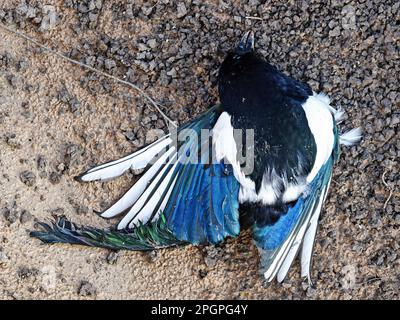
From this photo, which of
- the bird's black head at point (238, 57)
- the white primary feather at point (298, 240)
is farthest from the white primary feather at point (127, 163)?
the white primary feather at point (298, 240)

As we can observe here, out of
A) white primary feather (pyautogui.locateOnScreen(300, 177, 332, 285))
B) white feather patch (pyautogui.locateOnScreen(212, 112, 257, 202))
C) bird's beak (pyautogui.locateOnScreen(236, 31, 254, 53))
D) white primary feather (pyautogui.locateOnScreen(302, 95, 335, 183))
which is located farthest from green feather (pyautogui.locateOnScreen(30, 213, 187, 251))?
bird's beak (pyautogui.locateOnScreen(236, 31, 254, 53))

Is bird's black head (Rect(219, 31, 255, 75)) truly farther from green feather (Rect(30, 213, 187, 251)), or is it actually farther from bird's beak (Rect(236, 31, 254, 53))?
green feather (Rect(30, 213, 187, 251))

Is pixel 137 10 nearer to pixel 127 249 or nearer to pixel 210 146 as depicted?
pixel 210 146

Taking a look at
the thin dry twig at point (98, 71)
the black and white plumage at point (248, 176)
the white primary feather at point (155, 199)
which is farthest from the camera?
the thin dry twig at point (98, 71)

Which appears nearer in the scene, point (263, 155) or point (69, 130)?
point (263, 155)

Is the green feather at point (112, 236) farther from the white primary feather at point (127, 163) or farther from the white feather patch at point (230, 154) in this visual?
the white feather patch at point (230, 154)

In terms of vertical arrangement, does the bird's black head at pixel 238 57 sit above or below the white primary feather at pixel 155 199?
above

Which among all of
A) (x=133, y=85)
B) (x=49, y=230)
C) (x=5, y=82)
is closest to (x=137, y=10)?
(x=133, y=85)
